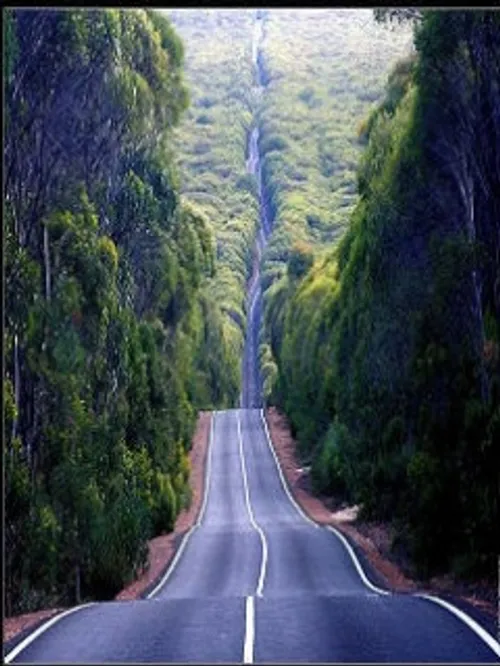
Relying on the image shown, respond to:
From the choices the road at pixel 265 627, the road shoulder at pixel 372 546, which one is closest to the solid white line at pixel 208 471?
the road shoulder at pixel 372 546

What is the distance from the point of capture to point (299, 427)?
5488cm

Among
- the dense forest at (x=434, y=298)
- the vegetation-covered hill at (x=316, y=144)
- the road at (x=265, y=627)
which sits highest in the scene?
the vegetation-covered hill at (x=316, y=144)

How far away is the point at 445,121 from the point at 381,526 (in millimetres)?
16662

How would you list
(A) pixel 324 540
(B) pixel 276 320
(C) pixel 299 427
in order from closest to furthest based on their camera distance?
(A) pixel 324 540
(C) pixel 299 427
(B) pixel 276 320

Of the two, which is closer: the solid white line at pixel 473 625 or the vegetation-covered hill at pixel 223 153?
the solid white line at pixel 473 625

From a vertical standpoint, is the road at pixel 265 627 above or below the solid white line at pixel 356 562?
above

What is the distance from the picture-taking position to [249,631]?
13.7 m

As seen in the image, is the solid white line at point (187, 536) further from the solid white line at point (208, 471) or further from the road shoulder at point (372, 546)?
the road shoulder at point (372, 546)

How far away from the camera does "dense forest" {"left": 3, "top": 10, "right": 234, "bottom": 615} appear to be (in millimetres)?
19578

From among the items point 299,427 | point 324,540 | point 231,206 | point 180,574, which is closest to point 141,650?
point 180,574

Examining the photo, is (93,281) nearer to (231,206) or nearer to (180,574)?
(180,574)

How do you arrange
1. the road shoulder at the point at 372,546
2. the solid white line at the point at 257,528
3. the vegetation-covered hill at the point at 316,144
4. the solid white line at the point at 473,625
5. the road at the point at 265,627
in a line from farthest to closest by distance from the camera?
1. the vegetation-covered hill at the point at 316,144
2. the solid white line at the point at 257,528
3. the road shoulder at the point at 372,546
4. the solid white line at the point at 473,625
5. the road at the point at 265,627

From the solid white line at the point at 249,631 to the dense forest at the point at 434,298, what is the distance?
4774 mm

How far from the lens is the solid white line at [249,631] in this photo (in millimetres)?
11984
